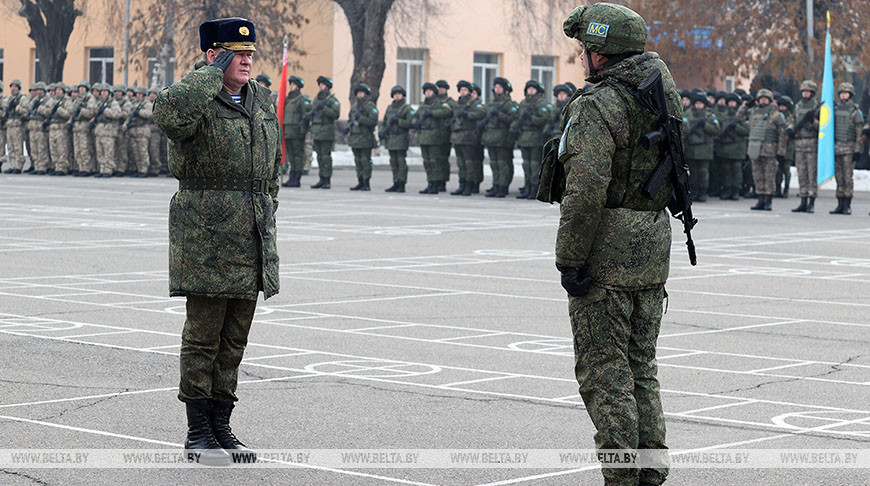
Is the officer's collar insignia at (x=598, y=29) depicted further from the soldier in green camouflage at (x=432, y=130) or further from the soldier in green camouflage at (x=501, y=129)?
the soldier in green camouflage at (x=432, y=130)

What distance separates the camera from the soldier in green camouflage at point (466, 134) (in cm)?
2923

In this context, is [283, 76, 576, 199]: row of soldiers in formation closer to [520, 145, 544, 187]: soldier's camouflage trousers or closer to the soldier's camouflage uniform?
[520, 145, 544, 187]: soldier's camouflage trousers

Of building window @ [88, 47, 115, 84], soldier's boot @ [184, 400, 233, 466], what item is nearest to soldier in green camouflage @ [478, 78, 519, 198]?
soldier's boot @ [184, 400, 233, 466]

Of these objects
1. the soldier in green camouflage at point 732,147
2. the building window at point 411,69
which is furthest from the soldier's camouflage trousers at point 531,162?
the building window at point 411,69

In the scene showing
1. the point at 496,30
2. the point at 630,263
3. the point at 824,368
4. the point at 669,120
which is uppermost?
the point at 496,30

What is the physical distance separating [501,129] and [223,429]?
22.4m

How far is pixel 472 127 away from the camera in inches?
1161

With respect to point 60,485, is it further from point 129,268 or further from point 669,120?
point 129,268

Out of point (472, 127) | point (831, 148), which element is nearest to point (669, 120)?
point (831, 148)

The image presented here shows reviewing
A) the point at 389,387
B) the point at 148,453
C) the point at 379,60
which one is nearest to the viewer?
the point at 148,453

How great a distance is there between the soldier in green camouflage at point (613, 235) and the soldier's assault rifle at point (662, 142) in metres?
0.03

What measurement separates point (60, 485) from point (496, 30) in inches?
1922

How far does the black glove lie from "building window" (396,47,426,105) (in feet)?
148

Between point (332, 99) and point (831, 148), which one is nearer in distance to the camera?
point (831, 148)
